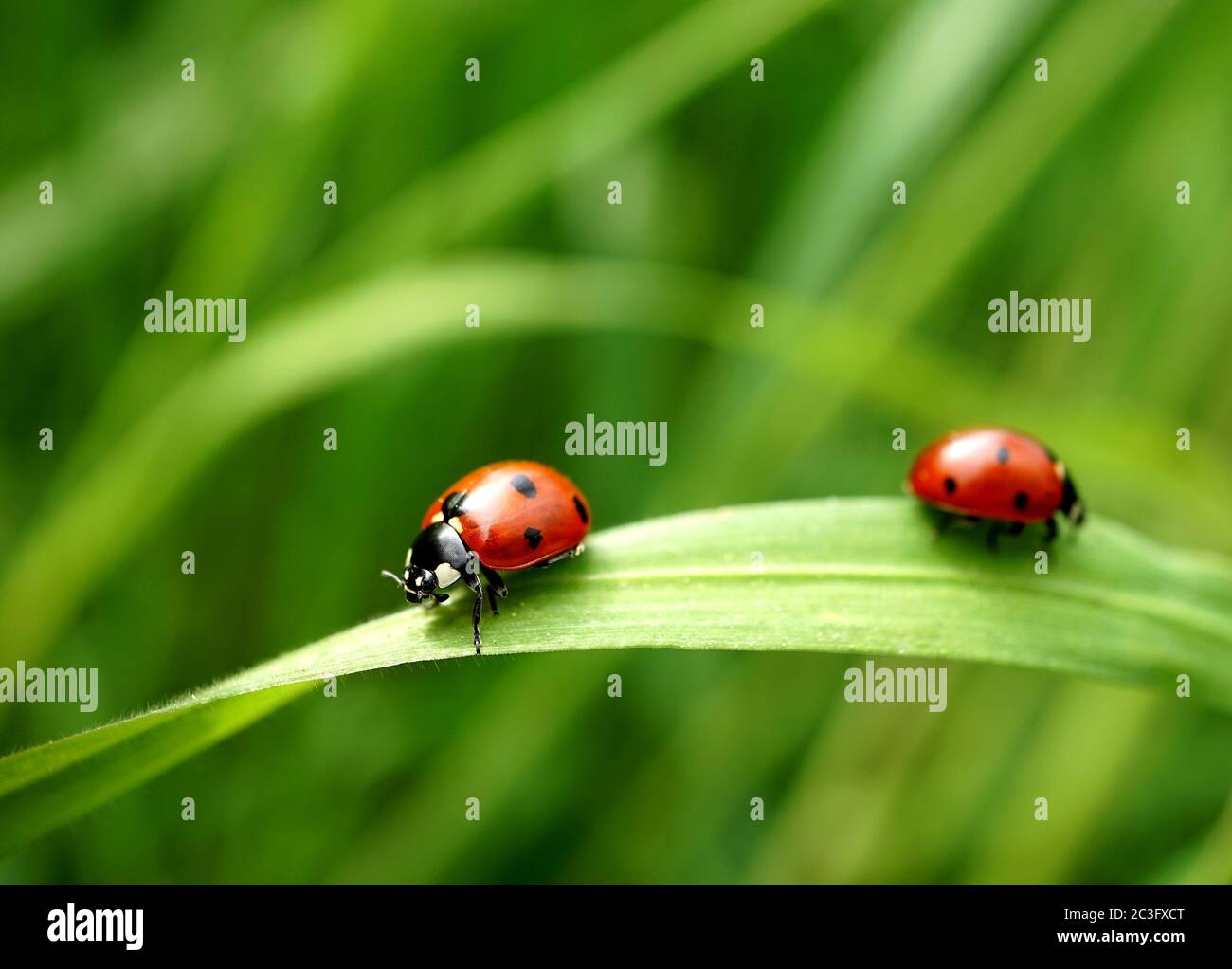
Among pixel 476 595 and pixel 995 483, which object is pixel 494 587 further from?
pixel 995 483

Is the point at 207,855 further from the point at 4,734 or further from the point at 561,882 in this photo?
the point at 561,882

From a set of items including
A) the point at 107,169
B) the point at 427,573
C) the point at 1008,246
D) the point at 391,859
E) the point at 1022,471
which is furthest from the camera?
the point at 1008,246

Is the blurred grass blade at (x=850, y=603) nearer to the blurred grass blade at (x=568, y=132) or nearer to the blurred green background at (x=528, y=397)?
the blurred green background at (x=528, y=397)

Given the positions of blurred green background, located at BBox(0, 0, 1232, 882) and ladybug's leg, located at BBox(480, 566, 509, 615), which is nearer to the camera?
ladybug's leg, located at BBox(480, 566, 509, 615)

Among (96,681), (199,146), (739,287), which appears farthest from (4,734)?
(739,287)

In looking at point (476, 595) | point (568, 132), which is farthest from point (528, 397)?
point (476, 595)

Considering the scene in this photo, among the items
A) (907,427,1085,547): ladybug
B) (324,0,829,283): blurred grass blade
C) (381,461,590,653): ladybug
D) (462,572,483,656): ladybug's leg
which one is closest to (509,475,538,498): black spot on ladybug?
(381,461,590,653): ladybug

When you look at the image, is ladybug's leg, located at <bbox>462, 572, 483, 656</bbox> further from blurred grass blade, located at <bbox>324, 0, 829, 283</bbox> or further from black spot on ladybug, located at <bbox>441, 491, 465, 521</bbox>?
blurred grass blade, located at <bbox>324, 0, 829, 283</bbox>
